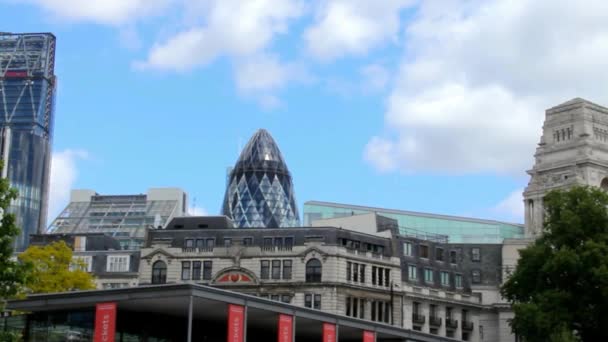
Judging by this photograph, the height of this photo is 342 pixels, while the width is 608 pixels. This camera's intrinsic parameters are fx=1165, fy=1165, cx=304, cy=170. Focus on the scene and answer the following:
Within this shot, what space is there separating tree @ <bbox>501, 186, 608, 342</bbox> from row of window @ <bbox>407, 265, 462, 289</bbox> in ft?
69.7

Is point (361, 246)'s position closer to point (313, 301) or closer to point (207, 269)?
point (313, 301)

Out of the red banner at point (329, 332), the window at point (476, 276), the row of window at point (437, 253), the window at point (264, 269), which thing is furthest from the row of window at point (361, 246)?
the red banner at point (329, 332)

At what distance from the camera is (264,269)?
11325 cm

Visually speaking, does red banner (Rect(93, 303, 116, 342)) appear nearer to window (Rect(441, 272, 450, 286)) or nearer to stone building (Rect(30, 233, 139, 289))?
stone building (Rect(30, 233, 139, 289))

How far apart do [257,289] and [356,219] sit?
23.0m

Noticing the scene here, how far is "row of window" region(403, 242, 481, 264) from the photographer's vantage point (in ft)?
400

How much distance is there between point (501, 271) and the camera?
131 m

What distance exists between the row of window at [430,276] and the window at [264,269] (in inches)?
635

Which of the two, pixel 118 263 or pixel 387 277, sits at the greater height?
pixel 118 263

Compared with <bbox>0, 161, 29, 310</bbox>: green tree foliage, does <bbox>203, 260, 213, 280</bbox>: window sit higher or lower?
higher

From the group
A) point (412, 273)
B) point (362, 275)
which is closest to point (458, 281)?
point (412, 273)

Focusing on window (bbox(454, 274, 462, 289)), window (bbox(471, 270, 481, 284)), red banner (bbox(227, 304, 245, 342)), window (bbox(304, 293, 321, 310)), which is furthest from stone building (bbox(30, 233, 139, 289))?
red banner (bbox(227, 304, 245, 342))

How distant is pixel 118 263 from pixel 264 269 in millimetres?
21487

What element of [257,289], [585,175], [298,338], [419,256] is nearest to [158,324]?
[298,338]
